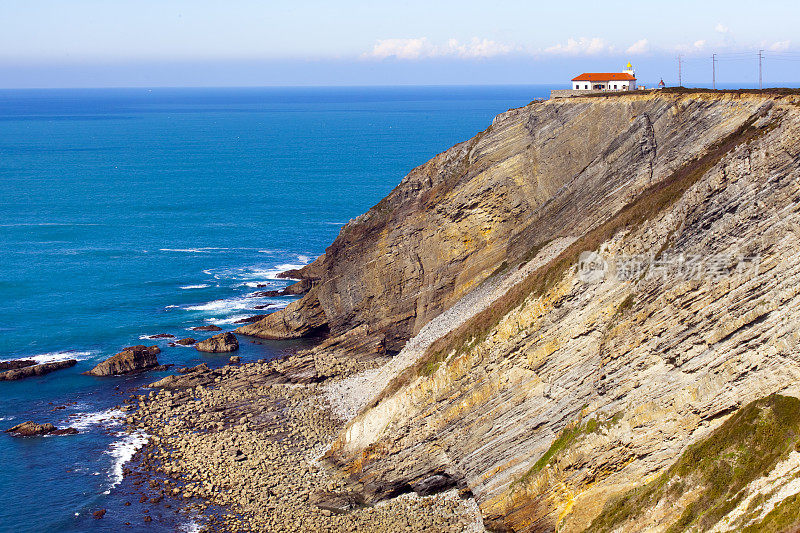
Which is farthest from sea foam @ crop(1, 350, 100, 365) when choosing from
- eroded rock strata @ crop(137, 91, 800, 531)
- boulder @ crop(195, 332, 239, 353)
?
eroded rock strata @ crop(137, 91, 800, 531)

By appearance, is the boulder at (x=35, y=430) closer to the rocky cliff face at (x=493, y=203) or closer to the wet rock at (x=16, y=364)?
the wet rock at (x=16, y=364)

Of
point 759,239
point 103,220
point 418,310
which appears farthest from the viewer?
point 103,220

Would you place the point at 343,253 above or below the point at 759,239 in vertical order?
below

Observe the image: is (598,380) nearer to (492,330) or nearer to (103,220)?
(492,330)

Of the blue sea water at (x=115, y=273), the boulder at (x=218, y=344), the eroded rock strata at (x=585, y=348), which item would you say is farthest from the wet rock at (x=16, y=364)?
the eroded rock strata at (x=585, y=348)

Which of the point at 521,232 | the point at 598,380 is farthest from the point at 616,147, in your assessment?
the point at 598,380

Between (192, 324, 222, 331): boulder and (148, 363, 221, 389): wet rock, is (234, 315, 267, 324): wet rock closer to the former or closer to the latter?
(192, 324, 222, 331): boulder
